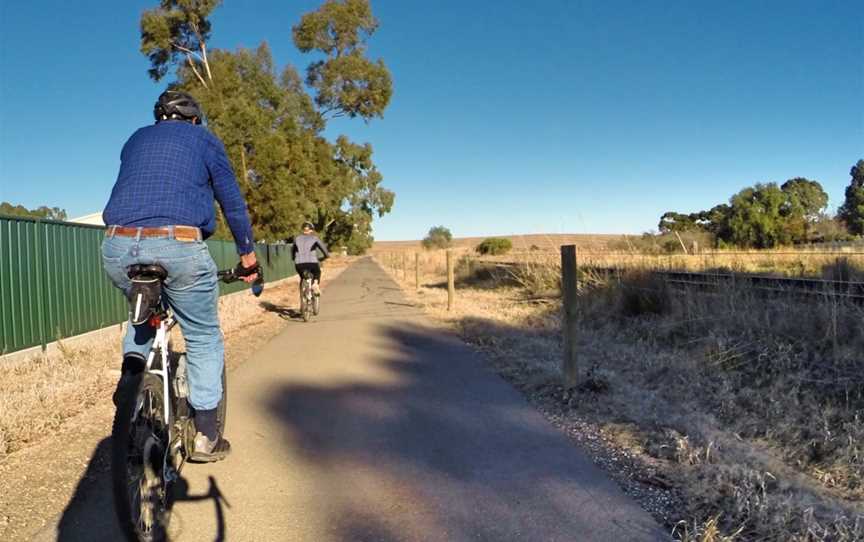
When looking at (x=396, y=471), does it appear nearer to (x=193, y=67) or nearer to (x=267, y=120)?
(x=267, y=120)

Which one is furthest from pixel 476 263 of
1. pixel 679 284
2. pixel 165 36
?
pixel 165 36

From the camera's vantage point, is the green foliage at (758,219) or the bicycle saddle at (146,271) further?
the green foliage at (758,219)

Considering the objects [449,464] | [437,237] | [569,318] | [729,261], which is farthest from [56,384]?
[437,237]

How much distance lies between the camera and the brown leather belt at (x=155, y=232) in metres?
2.81

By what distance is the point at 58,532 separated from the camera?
2.91 meters

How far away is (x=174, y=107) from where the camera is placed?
316cm

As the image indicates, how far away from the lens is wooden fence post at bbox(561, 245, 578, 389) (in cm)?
527

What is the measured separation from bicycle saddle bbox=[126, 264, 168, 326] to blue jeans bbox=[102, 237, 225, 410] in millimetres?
40

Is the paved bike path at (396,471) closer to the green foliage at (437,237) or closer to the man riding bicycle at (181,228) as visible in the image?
the man riding bicycle at (181,228)

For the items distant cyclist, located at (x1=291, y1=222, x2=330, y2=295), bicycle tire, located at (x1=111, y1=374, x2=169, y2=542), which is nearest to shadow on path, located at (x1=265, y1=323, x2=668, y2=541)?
bicycle tire, located at (x1=111, y1=374, x2=169, y2=542)

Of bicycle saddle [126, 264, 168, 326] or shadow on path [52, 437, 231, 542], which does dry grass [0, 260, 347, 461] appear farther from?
bicycle saddle [126, 264, 168, 326]

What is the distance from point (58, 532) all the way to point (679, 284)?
26.9 feet

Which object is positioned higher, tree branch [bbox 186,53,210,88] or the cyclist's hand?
tree branch [bbox 186,53,210,88]

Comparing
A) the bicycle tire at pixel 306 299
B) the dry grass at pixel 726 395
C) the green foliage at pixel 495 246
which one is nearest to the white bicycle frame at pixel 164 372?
the dry grass at pixel 726 395
